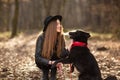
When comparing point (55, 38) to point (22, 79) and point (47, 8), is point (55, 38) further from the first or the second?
point (47, 8)

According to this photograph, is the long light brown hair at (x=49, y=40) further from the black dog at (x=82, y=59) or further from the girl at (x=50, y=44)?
the black dog at (x=82, y=59)

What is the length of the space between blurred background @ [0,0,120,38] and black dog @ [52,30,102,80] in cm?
2301

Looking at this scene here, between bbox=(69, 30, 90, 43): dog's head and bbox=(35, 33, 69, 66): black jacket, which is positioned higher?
bbox=(69, 30, 90, 43): dog's head

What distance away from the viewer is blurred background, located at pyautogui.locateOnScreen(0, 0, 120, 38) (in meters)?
34.8

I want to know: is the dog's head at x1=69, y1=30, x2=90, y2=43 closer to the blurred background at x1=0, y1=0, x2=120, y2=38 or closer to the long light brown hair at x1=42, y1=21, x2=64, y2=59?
the long light brown hair at x1=42, y1=21, x2=64, y2=59

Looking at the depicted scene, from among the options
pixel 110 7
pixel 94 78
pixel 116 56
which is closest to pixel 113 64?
pixel 116 56

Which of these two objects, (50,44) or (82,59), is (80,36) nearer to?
(82,59)

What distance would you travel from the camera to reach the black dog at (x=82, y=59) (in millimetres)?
7898

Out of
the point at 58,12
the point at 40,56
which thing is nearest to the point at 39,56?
the point at 40,56

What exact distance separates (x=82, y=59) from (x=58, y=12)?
114 ft

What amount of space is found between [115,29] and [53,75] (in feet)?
73.4

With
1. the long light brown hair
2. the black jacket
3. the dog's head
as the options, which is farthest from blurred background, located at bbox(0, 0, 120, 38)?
the dog's head

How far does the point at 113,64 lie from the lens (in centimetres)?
1588

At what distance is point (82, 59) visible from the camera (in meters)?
7.95
